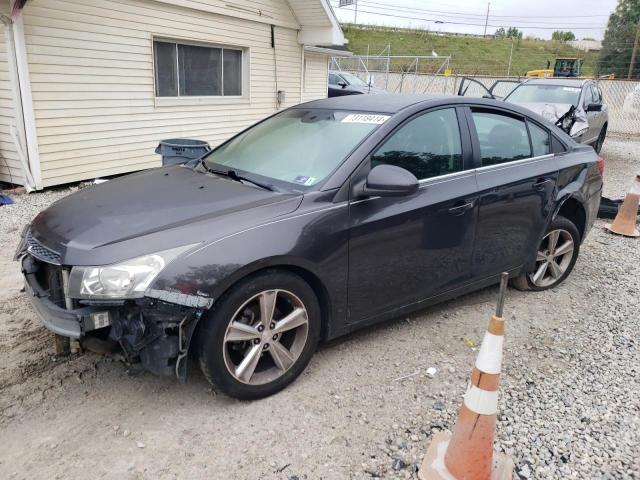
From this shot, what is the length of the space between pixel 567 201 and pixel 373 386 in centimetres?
255

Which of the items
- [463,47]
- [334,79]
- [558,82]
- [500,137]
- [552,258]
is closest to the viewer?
[500,137]

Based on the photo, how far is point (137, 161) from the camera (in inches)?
345

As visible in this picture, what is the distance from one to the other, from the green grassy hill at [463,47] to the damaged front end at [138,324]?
146 ft

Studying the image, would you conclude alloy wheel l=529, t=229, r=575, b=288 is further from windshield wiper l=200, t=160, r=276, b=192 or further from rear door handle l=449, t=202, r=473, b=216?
windshield wiper l=200, t=160, r=276, b=192

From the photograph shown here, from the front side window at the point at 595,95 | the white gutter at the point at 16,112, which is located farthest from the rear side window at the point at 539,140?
the front side window at the point at 595,95

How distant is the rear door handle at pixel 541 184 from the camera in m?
3.96

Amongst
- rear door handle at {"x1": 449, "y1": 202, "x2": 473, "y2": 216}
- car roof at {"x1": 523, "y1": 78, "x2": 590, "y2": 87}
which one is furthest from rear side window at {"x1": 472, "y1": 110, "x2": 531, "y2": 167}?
car roof at {"x1": 523, "y1": 78, "x2": 590, "y2": 87}

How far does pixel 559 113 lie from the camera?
9.41m

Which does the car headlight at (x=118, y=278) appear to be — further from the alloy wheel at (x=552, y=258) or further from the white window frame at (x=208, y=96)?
the white window frame at (x=208, y=96)

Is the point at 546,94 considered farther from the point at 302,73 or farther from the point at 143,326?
the point at 143,326

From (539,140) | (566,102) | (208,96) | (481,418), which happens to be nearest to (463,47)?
(566,102)

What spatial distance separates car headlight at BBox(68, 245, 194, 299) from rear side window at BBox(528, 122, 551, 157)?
3083 mm

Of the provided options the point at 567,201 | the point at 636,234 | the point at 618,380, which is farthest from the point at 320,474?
the point at 636,234

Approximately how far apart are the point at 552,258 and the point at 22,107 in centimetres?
685
